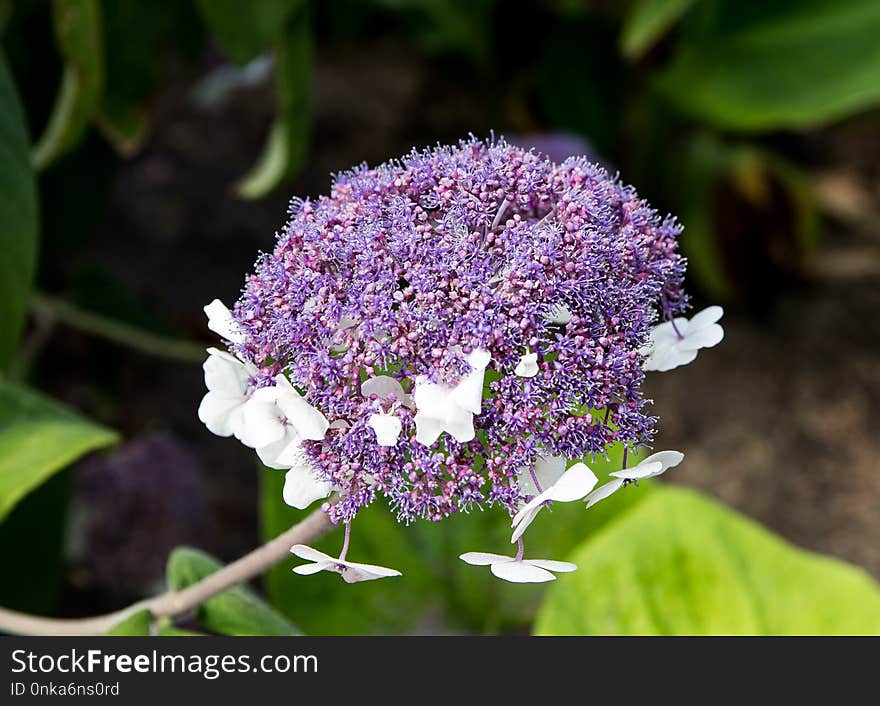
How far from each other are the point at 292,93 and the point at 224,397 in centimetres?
99

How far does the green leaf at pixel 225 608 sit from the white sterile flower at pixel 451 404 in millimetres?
366

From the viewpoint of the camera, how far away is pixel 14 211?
3.42 ft

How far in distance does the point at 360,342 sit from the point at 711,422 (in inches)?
65.5

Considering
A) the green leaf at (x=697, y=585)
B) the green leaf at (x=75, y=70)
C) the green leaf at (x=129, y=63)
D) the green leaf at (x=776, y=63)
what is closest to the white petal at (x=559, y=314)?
the green leaf at (x=697, y=585)

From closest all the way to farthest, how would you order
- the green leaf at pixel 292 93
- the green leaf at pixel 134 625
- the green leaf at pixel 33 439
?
1. the green leaf at pixel 134 625
2. the green leaf at pixel 33 439
3. the green leaf at pixel 292 93

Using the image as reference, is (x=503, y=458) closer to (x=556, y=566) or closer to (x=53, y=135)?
(x=556, y=566)

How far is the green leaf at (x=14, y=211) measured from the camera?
40.6 inches

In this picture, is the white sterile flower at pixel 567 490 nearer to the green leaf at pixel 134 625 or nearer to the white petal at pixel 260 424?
the white petal at pixel 260 424

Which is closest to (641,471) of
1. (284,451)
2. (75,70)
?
(284,451)

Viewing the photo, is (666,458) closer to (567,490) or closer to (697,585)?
(567,490)

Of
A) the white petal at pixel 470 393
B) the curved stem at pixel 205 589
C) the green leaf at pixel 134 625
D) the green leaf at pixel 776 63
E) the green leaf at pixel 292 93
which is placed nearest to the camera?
the white petal at pixel 470 393

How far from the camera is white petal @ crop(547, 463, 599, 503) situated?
56 cm

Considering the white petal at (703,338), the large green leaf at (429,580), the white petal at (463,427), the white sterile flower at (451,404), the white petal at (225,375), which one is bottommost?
the white petal at (463,427)

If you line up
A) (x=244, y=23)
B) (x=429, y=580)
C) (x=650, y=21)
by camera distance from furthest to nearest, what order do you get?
(x=650, y=21) → (x=244, y=23) → (x=429, y=580)
